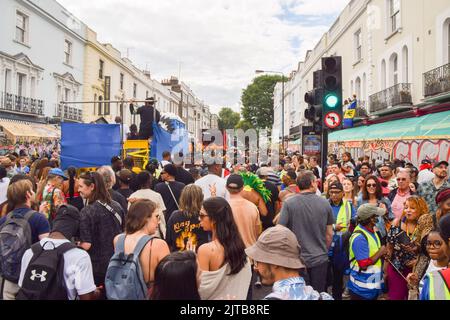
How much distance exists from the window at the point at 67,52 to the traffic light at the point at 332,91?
76.3 feet

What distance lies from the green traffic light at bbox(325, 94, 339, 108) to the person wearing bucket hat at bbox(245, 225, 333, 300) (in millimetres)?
5077

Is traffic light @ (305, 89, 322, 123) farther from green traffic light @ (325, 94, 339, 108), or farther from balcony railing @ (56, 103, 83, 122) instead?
balcony railing @ (56, 103, 83, 122)

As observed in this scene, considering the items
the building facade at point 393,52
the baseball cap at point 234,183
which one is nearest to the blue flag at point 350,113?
the building facade at point 393,52

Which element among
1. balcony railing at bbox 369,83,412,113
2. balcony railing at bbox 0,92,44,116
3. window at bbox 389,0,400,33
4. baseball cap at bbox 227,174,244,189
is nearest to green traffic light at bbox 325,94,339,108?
baseball cap at bbox 227,174,244,189

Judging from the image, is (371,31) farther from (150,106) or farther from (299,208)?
(299,208)

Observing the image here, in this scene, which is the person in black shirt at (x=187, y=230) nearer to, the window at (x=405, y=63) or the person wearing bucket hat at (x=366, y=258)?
the person wearing bucket hat at (x=366, y=258)

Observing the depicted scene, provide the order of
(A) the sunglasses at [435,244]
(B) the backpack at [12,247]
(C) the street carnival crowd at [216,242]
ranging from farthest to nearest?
(B) the backpack at [12,247], (A) the sunglasses at [435,244], (C) the street carnival crowd at [216,242]

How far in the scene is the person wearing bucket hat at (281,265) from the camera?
213cm

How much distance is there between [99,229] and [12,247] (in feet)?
2.63

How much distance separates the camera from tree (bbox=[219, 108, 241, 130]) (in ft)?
369

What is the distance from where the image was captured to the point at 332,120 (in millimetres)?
7039

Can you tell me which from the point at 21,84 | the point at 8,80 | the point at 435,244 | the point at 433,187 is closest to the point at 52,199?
the point at 435,244

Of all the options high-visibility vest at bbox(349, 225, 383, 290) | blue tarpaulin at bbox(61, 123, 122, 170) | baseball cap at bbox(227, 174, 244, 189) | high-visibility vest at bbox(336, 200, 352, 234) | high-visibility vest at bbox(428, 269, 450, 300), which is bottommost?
high-visibility vest at bbox(349, 225, 383, 290)

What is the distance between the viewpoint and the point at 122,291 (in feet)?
9.09
